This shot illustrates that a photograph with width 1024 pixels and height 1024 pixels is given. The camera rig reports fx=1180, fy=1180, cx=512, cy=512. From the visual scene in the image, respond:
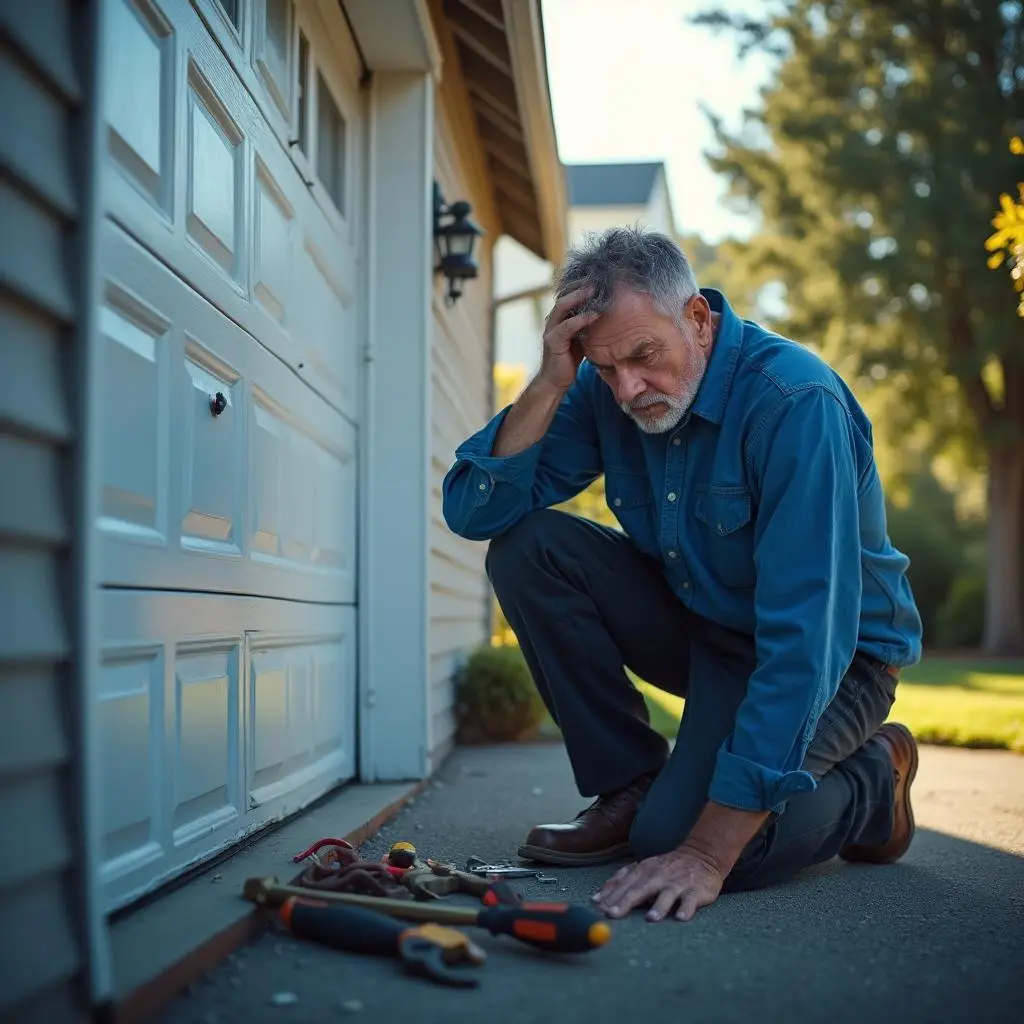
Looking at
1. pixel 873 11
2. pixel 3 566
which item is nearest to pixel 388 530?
pixel 3 566

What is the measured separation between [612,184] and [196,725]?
21388 mm

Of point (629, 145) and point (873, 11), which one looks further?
point (629, 145)

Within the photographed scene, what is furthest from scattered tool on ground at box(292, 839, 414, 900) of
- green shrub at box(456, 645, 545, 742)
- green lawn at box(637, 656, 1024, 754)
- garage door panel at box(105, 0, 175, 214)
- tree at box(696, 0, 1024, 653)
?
tree at box(696, 0, 1024, 653)

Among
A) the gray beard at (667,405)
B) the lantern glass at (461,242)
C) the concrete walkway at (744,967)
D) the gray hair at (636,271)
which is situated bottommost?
the concrete walkway at (744,967)

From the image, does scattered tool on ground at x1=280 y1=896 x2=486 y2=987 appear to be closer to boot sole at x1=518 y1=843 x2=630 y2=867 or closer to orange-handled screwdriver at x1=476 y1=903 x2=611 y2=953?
orange-handled screwdriver at x1=476 y1=903 x2=611 y2=953

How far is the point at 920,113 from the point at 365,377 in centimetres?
1066

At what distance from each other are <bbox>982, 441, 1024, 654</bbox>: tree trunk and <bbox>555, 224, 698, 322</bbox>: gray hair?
1151cm

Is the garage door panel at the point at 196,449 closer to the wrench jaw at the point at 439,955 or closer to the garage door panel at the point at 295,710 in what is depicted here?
the garage door panel at the point at 295,710

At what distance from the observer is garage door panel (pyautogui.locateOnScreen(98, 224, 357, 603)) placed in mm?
1691

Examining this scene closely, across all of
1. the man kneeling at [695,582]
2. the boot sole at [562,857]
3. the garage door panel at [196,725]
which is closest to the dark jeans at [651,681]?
the man kneeling at [695,582]

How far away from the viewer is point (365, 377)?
3594 millimetres

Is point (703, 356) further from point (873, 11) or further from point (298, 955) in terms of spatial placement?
point (873, 11)

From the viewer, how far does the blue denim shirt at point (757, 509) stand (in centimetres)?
200

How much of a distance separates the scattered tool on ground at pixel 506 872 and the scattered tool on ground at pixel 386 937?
543 mm
